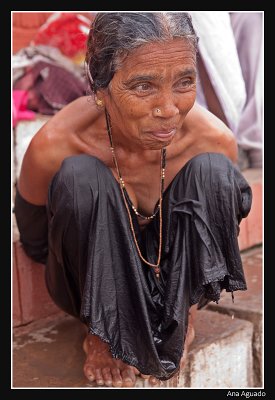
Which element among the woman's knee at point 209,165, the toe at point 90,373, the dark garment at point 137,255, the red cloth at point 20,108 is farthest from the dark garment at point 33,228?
the red cloth at point 20,108

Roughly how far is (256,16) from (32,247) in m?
2.37

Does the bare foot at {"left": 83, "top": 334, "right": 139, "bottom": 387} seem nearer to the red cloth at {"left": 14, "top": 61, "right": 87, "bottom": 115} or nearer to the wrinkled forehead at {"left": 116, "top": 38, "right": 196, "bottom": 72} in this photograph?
the wrinkled forehead at {"left": 116, "top": 38, "right": 196, "bottom": 72}

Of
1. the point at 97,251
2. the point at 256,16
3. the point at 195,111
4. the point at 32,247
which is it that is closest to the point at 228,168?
the point at 195,111

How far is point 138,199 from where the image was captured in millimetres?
2332

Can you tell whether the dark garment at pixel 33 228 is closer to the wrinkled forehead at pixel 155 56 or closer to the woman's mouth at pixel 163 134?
the woman's mouth at pixel 163 134

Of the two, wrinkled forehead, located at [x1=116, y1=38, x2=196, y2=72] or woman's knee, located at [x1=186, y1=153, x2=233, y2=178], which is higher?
wrinkled forehead, located at [x1=116, y1=38, x2=196, y2=72]

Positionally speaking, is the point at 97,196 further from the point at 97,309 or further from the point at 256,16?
the point at 256,16

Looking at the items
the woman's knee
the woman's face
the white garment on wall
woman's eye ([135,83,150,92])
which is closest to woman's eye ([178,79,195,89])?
the woman's face

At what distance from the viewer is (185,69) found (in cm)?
188

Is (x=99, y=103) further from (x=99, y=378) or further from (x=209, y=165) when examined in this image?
(x=99, y=378)

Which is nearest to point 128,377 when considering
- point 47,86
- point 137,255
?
point 137,255

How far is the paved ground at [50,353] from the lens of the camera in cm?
229

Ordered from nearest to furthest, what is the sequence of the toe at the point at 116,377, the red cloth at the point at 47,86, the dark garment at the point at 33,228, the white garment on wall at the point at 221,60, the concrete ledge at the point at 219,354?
the toe at the point at 116,377, the concrete ledge at the point at 219,354, the dark garment at the point at 33,228, the white garment on wall at the point at 221,60, the red cloth at the point at 47,86

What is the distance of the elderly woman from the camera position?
6.14 feet
